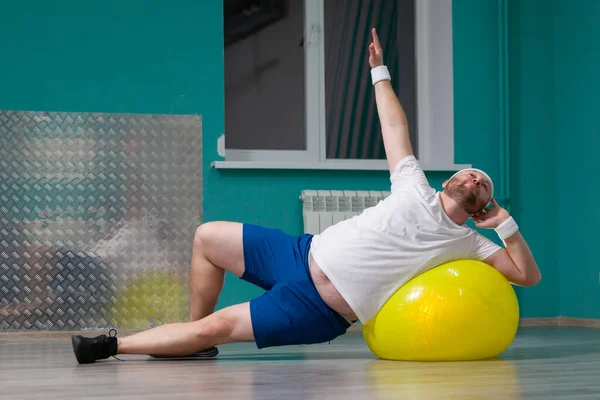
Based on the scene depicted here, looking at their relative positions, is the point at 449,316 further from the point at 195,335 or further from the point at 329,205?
the point at 329,205

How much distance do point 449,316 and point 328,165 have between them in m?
2.53

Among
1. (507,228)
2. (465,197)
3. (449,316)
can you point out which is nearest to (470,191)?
(465,197)

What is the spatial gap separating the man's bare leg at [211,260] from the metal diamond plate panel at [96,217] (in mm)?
1895

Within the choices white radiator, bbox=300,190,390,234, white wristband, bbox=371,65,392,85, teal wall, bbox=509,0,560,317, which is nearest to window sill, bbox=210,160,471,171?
white radiator, bbox=300,190,390,234

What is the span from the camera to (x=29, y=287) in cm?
502

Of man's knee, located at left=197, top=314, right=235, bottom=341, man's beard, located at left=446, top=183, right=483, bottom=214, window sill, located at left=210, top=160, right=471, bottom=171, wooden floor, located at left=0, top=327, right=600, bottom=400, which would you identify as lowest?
wooden floor, located at left=0, top=327, right=600, bottom=400

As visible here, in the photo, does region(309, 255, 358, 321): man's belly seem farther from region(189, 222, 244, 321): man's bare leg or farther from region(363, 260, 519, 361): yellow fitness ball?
region(189, 222, 244, 321): man's bare leg

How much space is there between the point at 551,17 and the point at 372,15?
1.25 m

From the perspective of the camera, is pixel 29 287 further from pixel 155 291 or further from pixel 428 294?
pixel 428 294

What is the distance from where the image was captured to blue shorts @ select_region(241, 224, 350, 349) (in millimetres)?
3119

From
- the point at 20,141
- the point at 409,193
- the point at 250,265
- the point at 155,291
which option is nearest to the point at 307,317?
the point at 250,265

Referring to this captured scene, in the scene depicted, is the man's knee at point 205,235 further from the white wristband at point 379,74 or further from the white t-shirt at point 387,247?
the white wristband at point 379,74

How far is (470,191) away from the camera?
3146 millimetres

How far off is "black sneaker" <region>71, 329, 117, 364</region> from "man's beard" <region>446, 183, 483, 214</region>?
136 cm
